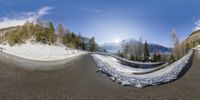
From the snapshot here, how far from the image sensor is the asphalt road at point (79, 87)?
2994 cm

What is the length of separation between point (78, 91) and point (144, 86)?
8133 millimetres

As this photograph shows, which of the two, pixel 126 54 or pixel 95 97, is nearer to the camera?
pixel 95 97

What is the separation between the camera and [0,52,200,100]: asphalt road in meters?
29.9

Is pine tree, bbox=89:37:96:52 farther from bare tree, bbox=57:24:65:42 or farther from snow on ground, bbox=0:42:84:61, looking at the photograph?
snow on ground, bbox=0:42:84:61

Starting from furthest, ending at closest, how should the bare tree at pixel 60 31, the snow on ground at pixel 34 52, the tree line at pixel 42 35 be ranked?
1. the bare tree at pixel 60 31
2. the tree line at pixel 42 35
3. the snow on ground at pixel 34 52

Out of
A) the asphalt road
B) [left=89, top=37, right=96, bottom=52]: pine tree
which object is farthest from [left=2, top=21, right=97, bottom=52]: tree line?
the asphalt road

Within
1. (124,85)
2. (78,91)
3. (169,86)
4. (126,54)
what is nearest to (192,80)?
(169,86)

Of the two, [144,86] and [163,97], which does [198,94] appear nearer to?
[163,97]

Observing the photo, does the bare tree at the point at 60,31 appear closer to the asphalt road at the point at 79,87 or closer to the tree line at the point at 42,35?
the tree line at the point at 42,35

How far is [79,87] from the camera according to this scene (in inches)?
1358

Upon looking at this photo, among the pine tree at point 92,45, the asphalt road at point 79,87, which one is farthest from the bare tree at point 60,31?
the asphalt road at point 79,87

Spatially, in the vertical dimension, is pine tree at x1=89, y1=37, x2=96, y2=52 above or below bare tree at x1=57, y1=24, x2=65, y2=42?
below

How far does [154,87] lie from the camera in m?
35.9

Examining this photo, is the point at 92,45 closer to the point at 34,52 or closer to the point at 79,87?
the point at 34,52
